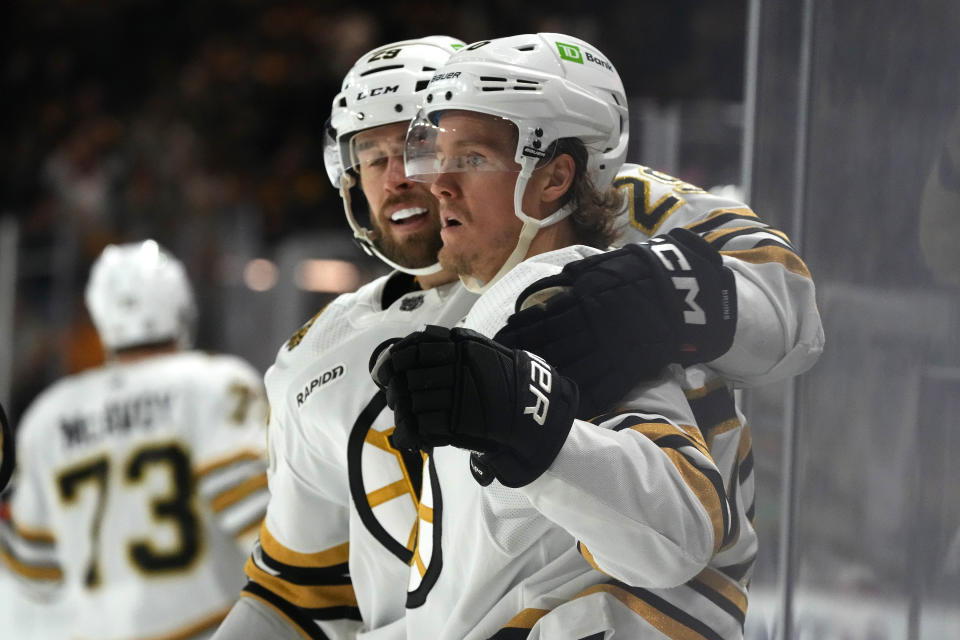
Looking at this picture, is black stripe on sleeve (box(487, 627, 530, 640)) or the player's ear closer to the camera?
black stripe on sleeve (box(487, 627, 530, 640))

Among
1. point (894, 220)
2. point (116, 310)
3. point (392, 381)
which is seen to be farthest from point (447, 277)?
point (116, 310)

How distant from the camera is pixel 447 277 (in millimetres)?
1781

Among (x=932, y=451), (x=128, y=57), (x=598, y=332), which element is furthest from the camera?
(x=128, y=57)

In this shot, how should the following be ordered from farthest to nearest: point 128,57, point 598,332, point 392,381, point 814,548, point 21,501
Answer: point 128,57 → point 21,501 → point 814,548 → point 598,332 → point 392,381

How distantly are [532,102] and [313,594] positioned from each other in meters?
0.86

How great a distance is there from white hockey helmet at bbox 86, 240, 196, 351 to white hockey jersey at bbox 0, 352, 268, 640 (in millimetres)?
107

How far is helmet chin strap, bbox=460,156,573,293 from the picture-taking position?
56.6 inches

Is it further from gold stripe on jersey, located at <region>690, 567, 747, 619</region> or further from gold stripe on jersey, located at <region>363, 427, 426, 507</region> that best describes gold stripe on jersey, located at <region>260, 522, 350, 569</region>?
gold stripe on jersey, located at <region>690, 567, 747, 619</region>

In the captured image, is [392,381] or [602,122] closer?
[392,381]

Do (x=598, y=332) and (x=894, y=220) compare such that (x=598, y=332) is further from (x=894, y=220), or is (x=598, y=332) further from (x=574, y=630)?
(x=894, y=220)

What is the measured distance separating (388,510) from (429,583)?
29cm

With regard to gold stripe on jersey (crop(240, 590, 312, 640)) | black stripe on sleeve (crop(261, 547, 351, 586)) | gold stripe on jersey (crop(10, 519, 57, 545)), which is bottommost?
gold stripe on jersey (crop(10, 519, 57, 545))

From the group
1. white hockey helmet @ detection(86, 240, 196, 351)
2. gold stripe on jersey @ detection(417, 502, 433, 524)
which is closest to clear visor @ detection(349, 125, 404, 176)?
gold stripe on jersey @ detection(417, 502, 433, 524)

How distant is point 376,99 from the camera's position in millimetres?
1784
